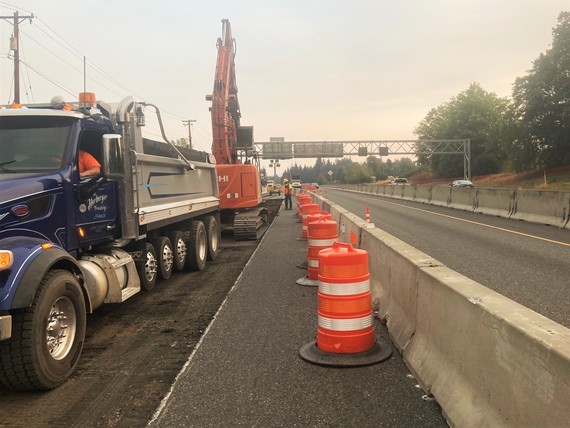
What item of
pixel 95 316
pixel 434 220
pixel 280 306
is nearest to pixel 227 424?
pixel 280 306

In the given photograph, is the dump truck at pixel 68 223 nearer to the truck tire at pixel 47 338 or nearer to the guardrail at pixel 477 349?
the truck tire at pixel 47 338

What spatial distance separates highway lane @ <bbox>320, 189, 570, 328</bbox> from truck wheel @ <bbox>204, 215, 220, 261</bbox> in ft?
15.4

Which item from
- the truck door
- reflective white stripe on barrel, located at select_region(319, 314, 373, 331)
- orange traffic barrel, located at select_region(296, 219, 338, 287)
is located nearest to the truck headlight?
the truck door

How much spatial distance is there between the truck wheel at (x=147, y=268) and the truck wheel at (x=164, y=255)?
0.99 ft

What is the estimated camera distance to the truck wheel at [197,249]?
9.49 metres

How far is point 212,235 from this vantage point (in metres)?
11.0

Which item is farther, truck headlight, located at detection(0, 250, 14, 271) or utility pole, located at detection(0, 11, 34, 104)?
utility pole, located at detection(0, 11, 34, 104)

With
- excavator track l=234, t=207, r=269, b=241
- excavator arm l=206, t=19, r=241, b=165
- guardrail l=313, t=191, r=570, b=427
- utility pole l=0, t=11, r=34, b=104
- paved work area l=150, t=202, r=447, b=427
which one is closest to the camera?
guardrail l=313, t=191, r=570, b=427

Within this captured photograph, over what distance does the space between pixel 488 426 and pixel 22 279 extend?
3.52 metres

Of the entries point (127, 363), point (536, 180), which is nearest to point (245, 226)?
point (127, 363)

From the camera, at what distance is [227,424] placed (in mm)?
3406

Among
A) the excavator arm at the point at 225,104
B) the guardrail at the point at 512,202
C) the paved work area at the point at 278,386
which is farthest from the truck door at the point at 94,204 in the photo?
the guardrail at the point at 512,202

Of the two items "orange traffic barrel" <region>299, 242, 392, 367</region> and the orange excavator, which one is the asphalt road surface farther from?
the orange excavator

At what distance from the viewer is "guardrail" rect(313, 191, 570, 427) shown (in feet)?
7.76
